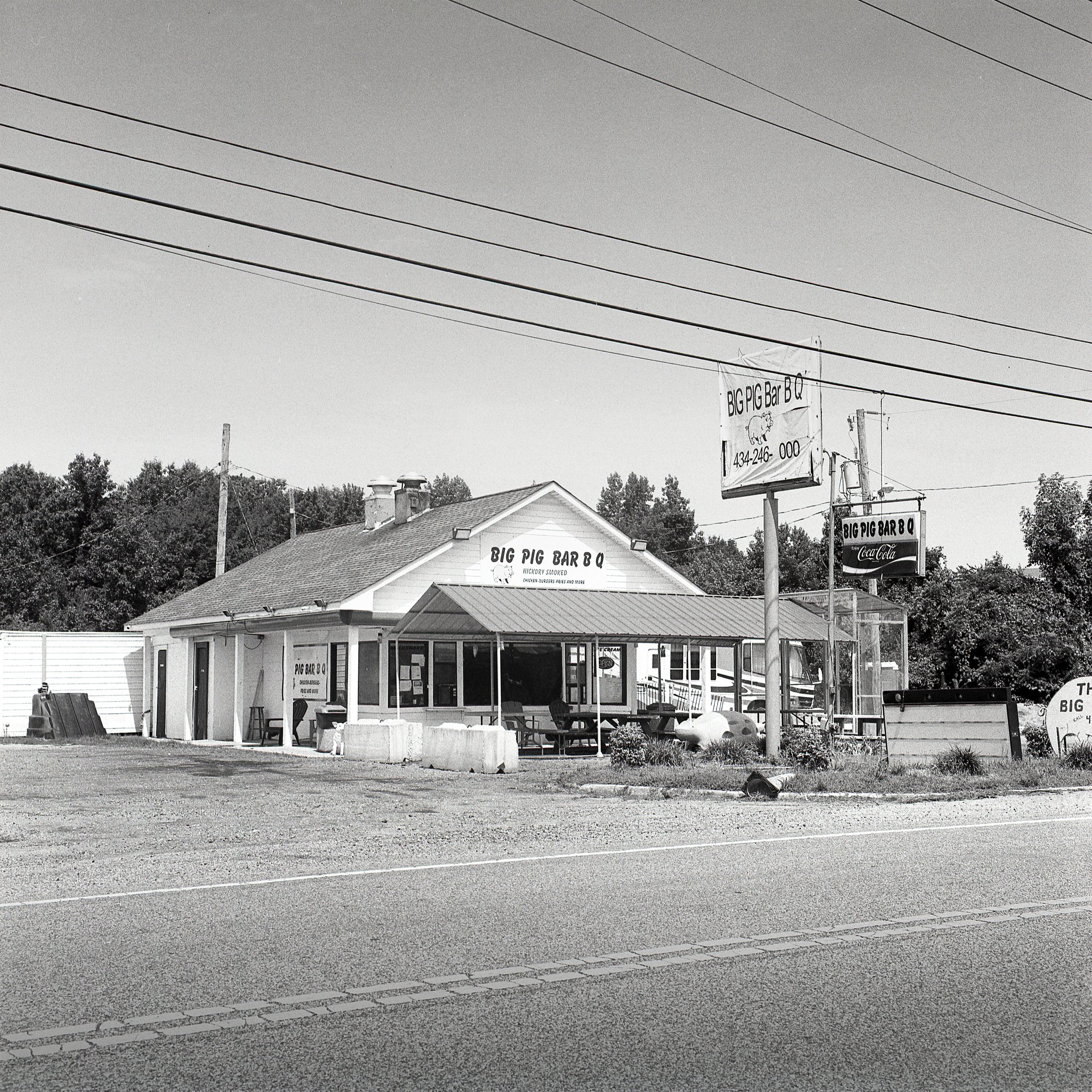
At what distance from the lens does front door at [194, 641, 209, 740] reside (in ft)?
115

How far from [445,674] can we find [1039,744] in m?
12.5

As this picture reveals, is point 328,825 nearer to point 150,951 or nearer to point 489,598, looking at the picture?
point 150,951

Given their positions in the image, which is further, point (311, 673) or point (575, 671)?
point (575, 671)

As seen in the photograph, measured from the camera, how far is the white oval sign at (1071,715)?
70.1ft

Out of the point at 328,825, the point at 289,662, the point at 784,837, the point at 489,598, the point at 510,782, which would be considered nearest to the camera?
the point at 784,837

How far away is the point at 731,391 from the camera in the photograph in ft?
79.6

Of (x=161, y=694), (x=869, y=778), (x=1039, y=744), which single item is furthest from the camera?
(x=161, y=694)

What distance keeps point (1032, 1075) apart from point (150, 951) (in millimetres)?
4530

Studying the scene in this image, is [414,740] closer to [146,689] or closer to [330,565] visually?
[330,565]

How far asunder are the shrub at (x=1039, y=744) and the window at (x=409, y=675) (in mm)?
12404

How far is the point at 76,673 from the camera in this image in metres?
36.6

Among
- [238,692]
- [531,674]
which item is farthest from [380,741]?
[238,692]

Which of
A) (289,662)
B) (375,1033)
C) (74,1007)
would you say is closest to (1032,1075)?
(375,1033)

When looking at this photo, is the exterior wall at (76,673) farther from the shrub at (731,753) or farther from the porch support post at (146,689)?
the shrub at (731,753)
